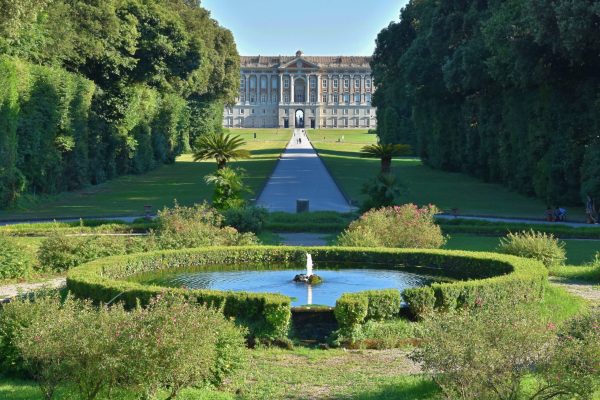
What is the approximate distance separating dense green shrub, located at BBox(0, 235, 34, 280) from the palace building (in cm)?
16345

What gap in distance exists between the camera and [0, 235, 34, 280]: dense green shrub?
663 inches

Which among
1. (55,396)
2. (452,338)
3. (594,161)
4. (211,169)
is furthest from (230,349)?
(211,169)

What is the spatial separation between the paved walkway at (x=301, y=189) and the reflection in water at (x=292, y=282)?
510 inches

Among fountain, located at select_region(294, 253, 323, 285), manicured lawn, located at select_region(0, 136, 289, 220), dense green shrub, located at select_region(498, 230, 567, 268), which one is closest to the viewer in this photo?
fountain, located at select_region(294, 253, 323, 285)

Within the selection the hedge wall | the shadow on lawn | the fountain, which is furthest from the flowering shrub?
the hedge wall

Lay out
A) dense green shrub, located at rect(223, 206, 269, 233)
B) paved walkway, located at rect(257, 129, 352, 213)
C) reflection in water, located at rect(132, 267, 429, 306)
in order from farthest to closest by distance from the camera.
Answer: paved walkway, located at rect(257, 129, 352, 213) < dense green shrub, located at rect(223, 206, 269, 233) < reflection in water, located at rect(132, 267, 429, 306)

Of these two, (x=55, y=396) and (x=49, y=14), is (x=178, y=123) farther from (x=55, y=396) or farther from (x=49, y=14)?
(x=55, y=396)

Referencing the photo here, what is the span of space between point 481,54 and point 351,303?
98.7 feet

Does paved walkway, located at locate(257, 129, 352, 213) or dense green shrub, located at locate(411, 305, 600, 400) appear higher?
dense green shrub, located at locate(411, 305, 600, 400)

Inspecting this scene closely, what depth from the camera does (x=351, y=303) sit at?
38.7 feet

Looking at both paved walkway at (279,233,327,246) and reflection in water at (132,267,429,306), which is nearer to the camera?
reflection in water at (132,267,429,306)

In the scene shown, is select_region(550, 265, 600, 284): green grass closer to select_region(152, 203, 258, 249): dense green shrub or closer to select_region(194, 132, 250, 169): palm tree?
select_region(152, 203, 258, 249): dense green shrub

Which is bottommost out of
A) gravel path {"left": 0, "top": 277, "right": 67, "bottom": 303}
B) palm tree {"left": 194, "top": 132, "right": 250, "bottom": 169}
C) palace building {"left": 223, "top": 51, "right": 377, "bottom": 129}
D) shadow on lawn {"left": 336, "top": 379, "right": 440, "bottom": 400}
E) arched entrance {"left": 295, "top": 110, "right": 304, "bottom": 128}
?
gravel path {"left": 0, "top": 277, "right": 67, "bottom": 303}

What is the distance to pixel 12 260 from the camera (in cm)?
1697
